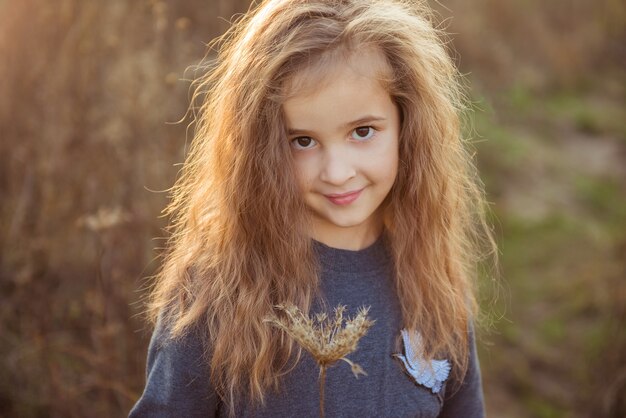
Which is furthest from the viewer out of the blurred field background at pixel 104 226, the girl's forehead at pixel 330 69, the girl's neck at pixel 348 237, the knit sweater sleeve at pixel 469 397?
the blurred field background at pixel 104 226

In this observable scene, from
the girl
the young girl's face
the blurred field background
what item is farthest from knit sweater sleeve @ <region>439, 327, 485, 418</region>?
the young girl's face

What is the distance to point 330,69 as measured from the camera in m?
1.56

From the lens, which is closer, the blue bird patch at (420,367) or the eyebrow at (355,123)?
the eyebrow at (355,123)

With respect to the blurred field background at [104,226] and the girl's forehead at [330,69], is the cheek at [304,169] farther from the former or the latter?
the blurred field background at [104,226]

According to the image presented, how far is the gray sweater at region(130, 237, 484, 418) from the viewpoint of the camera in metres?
1.62

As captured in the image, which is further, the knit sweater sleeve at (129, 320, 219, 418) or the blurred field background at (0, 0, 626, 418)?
the blurred field background at (0, 0, 626, 418)

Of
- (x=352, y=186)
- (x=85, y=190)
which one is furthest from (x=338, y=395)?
(x=85, y=190)

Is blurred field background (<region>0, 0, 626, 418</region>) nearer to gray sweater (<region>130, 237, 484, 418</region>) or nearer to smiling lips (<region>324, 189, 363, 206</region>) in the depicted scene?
gray sweater (<region>130, 237, 484, 418</region>)

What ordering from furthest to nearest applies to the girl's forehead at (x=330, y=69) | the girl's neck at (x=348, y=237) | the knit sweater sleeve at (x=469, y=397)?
the knit sweater sleeve at (x=469, y=397)
the girl's neck at (x=348, y=237)
the girl's forehead at (x=330, y=69)

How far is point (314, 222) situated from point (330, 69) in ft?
1.29

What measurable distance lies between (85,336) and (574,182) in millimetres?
3923

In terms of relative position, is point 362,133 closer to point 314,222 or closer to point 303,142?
point 303,142

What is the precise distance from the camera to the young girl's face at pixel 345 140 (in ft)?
5.12

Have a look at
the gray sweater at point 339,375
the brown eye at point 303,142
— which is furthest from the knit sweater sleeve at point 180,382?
the brown eye at point 303,142
